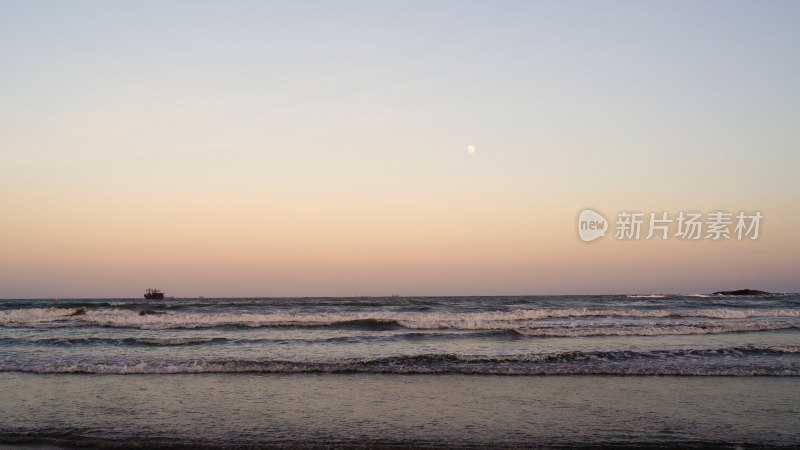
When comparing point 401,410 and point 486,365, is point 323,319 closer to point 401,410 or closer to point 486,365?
point 486,365

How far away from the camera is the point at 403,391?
461 inches

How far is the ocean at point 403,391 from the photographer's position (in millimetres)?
8375

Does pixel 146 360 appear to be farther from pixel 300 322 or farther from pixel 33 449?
pixel 300 322

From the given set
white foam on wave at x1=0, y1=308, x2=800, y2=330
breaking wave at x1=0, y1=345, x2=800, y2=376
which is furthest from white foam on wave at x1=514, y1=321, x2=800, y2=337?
breaking wave at x1=0, y1=345, x2=800, y2=376

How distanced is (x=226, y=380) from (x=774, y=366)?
565 inches

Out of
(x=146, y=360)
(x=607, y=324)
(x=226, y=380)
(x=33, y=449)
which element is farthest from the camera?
(x=607, y=324)

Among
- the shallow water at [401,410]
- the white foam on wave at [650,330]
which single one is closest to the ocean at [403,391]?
the shallow water at [401,410]

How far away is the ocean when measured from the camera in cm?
838

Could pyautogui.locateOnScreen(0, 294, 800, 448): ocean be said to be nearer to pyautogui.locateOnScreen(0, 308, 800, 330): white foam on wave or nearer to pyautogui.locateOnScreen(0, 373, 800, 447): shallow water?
pyautogui.locateOnScreen(0, 373, 800, 447): shallow water

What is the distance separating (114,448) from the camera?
8.03 metres

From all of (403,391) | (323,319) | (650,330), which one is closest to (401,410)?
Result: (403,391)

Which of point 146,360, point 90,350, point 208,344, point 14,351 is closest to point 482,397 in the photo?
point 146,360

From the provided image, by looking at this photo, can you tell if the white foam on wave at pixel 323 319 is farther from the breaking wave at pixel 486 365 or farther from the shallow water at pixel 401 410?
the shallow water at pixel 401 410

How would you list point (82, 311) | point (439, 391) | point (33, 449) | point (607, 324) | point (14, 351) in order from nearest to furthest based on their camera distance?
point (33, 449) → point (439, 391) → point (14, 351) → point (607, 324) → point (82, 311)
